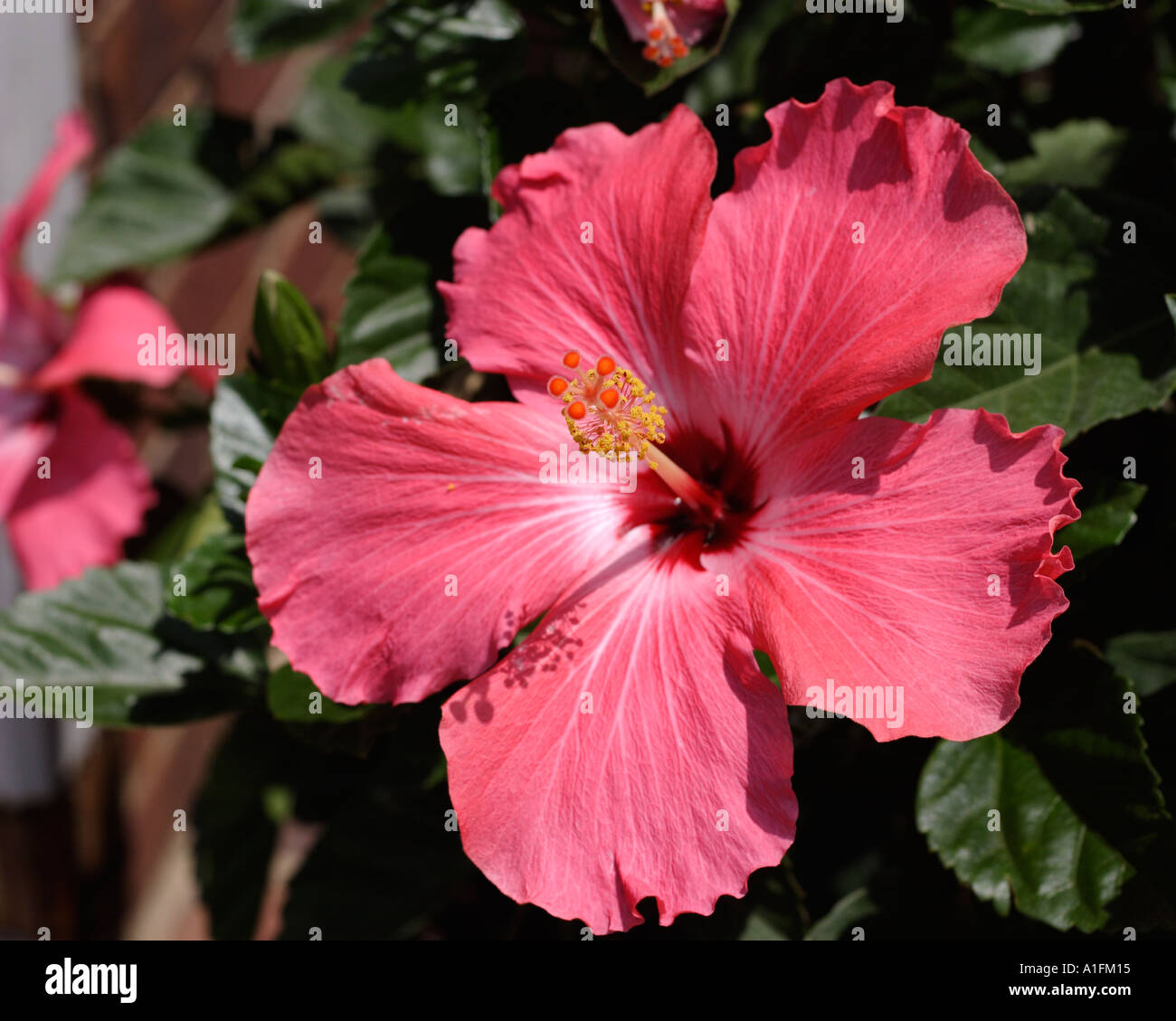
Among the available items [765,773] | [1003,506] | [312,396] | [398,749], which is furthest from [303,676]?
[1003,506]

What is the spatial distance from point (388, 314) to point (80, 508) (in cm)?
64

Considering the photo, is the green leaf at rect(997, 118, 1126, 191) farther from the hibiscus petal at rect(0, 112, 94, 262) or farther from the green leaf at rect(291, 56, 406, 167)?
the hibiscus petal at rect(0, 112, 94, 262)

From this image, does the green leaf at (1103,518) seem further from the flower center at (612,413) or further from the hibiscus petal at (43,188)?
the hibiscus petal at (43,188)

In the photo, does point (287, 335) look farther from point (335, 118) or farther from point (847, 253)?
point (335, 118)

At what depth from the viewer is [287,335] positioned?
0.92m

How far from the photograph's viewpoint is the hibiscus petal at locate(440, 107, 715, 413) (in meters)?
0.72

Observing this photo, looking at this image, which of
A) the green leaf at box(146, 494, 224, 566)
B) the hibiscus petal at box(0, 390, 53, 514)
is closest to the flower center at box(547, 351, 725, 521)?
the green leaf at box(146, 494, 224, 566)

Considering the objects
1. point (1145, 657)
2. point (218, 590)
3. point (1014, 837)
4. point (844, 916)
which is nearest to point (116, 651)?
point (218, 590)

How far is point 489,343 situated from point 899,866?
0.64 metres

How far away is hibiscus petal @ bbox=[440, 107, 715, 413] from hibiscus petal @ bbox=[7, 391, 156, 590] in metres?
0.77

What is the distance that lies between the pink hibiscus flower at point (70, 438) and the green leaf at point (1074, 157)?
1.04 metres

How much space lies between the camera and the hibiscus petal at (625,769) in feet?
2.12

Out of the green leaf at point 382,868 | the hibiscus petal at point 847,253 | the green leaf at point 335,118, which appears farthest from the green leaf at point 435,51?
the green leaf at point 382,868

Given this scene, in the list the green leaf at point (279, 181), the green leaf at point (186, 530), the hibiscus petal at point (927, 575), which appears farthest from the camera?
the green leaf at point (279, 181)
